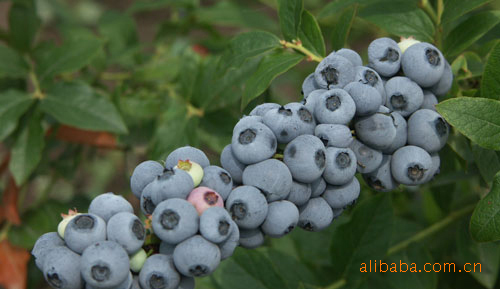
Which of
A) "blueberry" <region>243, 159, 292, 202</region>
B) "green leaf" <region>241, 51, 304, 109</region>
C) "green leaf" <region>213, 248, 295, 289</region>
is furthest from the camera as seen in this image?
"green leaf" <region>213, 248, 295, 289</region>

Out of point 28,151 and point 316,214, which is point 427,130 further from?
point 28,151

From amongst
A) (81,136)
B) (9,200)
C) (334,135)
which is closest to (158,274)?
(334,135)

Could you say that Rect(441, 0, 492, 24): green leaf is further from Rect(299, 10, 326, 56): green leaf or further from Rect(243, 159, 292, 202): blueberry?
Rect(243, 159, 292, 202): blueberry

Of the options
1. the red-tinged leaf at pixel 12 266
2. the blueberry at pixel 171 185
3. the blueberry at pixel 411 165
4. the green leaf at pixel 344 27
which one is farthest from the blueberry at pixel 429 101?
the red-tinged leaf at pixel 12 266

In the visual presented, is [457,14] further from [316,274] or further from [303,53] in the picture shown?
[316,274]

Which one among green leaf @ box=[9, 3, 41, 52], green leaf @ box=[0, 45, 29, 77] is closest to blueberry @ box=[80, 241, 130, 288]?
green leaf @ box=[0, 45, 29, 77]

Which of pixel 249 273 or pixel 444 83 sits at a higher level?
pixel 444 83
